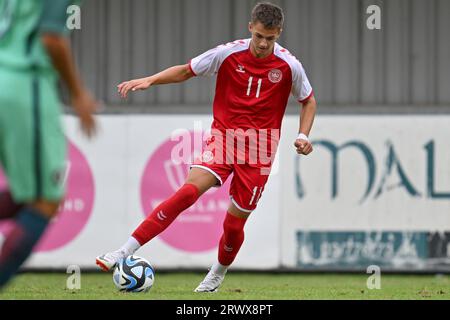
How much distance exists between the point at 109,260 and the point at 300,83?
2.12 m

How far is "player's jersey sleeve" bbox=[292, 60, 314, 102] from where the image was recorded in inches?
337

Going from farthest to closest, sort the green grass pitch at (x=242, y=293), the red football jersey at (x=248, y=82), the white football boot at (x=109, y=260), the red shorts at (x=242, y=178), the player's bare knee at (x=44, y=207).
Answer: the red football jersey at (x=248, y=82), the red shorts at (x=242, y=178), the green grass pitch at (x=242, y=293), the white football boot at (x=109, y=260), the player's bare knee at (x=44, y=207)

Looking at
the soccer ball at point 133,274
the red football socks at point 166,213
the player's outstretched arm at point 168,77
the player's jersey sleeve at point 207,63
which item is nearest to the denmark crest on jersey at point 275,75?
the player's jersey sleeve at point 207,63

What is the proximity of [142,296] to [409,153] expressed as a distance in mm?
5924

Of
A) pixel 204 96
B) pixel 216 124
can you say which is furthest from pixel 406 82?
pixel 216 124

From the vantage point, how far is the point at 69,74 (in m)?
5.16

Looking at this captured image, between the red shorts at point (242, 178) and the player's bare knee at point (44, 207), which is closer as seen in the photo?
the player's bare knee at point (44, 207)

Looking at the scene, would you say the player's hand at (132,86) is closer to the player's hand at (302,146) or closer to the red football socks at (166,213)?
the red football socks at (166,213)

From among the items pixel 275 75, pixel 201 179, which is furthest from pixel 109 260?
pixel 275 75

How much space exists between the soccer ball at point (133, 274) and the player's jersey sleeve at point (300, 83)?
6.00 feet

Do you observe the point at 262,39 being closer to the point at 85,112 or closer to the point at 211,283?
the point at 211,283

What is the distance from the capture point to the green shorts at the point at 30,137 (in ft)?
17.0

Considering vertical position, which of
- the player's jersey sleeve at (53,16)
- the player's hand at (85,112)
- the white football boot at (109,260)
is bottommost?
the white football boot at (109,260)

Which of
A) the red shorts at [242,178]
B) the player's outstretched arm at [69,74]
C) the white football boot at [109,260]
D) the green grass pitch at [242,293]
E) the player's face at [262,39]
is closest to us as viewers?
the player's outstretched arm at [69,74]
